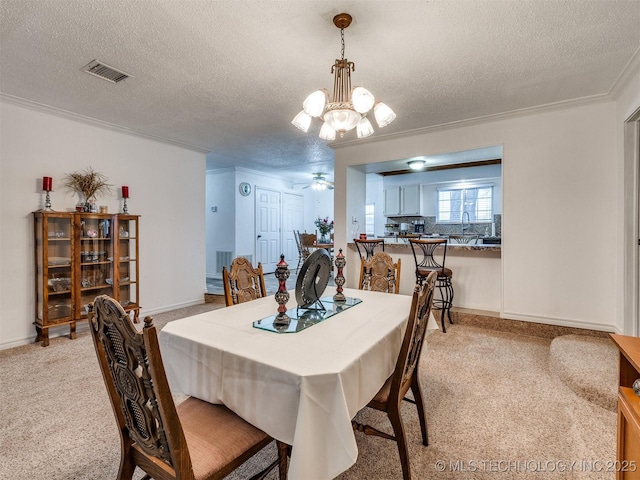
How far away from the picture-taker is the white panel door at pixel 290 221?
821cm

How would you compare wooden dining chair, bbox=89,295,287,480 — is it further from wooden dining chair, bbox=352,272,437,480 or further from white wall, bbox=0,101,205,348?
white wall, bbox=0,101,205,348

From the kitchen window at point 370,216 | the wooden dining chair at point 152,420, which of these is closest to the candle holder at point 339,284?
the wooden dining chair at point 152,420

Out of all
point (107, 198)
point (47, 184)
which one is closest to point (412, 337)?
point (47, 184)

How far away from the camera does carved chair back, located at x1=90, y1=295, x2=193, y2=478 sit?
896 mm

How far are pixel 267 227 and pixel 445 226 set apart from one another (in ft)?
13.2

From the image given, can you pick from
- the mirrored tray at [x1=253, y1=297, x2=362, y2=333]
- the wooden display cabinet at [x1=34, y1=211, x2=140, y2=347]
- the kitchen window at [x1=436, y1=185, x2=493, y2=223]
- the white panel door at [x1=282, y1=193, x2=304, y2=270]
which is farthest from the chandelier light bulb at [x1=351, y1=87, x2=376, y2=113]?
the white panel door at [x1=282, y1=193, x2=304, y2=270]

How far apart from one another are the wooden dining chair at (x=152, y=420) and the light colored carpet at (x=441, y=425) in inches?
21.5

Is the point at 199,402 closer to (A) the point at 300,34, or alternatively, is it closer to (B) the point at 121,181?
(A) the point at 300,34

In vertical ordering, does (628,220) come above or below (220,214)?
below

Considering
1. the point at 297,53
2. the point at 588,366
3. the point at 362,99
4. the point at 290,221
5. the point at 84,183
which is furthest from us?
the point at 290,221

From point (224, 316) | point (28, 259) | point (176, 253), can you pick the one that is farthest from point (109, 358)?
point (176, 253)

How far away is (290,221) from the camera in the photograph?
27.7 ft

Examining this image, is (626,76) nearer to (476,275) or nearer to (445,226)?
(476,275)

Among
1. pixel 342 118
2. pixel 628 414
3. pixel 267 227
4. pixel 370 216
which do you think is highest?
pixel 342 118
